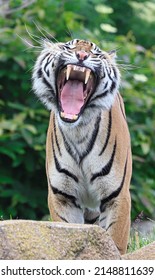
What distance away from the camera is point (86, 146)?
680cm

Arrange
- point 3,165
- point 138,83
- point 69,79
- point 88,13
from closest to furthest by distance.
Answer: point 69,79
point 3,165
point 138,83
point 88,13

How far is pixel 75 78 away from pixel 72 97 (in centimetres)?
13

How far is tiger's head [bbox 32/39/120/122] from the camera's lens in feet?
20.9

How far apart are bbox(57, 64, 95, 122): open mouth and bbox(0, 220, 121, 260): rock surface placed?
1399 mm

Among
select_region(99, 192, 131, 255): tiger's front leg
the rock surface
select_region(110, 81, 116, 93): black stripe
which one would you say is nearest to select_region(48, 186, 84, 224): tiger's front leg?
select_region(99, 192, 131, 255): tiger's front leg

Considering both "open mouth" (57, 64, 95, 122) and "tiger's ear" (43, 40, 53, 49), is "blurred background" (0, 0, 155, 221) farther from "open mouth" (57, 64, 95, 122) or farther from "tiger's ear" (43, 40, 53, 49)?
"open mouth" (57, 64, 95, 122)

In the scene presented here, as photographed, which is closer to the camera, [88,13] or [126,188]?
[126,188]

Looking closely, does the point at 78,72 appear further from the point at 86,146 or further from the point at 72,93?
the point at 86,146

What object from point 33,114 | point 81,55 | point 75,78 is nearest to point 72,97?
point 75,78

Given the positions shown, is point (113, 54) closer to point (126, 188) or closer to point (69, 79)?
point (69, 79)

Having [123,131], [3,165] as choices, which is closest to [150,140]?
[3,165]

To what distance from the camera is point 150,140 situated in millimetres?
11820

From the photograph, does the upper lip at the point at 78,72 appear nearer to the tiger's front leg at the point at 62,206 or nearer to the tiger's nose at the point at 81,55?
the tiger's nose at the point at 81,55
